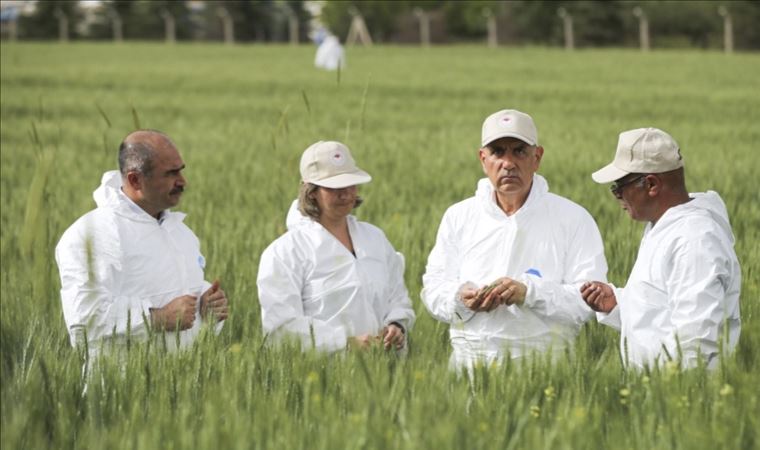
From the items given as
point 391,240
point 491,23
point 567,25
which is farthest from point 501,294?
point 491,23

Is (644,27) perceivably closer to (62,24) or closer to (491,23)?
(491,23)

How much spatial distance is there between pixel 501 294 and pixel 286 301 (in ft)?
2.43

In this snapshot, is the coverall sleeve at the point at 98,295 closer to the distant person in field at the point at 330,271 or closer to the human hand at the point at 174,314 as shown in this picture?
the human hand at the point at 174,314

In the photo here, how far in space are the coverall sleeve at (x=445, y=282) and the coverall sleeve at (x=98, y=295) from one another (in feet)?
3.05

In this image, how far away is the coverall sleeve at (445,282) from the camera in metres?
4.12

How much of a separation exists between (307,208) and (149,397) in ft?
4.15

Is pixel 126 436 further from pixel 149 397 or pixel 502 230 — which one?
pixel 502 230

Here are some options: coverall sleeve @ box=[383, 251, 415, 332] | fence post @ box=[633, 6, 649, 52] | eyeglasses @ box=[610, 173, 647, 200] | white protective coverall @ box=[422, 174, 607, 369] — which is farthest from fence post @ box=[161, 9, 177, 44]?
eyeglasses @ box=[610, 173, 647, 200]

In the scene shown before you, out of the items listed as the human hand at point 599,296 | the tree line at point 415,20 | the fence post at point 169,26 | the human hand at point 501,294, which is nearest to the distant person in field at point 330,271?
the human hand at point 501,294

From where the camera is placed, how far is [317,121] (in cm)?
1698

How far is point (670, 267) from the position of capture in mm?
3654

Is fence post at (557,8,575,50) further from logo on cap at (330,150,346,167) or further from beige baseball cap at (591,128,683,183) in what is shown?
beige baseball cap at (591,128,683,183)

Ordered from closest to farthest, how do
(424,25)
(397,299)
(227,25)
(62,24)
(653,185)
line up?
(653,185), (397,299), (424,25), (62,24), (227,25)

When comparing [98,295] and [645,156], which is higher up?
[645,156]
